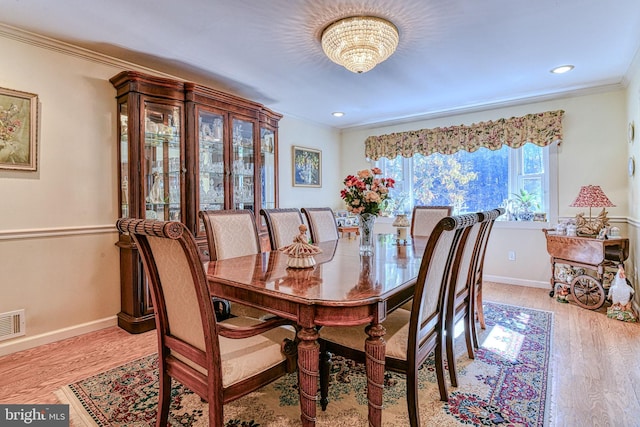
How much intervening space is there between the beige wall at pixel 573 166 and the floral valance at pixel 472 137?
130 millimetres

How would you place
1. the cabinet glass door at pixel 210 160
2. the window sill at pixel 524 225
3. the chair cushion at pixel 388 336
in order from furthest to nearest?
1. the window sill at pixel 524 225
2. the cabinet glass door at pixel 210 160
3. the chair cushion at pixel 388 336

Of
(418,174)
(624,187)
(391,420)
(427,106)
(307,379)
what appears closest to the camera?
(307,379)

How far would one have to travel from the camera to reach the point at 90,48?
2648 millimetres

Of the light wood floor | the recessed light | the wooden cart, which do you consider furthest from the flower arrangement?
the wooden cart

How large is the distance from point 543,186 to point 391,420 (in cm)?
367

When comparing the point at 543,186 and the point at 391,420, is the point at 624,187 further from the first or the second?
the point at 391,420

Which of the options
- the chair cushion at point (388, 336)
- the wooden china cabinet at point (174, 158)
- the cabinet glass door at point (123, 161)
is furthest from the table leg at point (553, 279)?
the cabinet glass door at point (123, 161)

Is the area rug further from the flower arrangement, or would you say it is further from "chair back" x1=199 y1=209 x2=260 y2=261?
the flower arrangement

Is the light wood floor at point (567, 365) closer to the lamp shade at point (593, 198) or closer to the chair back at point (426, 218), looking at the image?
the lamp shade at point (593, 198)

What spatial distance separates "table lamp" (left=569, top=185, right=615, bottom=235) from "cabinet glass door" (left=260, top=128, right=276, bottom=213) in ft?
10.8

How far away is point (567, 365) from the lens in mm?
2180

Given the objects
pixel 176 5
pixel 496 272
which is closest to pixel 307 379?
pixel 176 5

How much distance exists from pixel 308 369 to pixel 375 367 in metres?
0.27

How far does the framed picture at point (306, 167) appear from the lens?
4945mm
